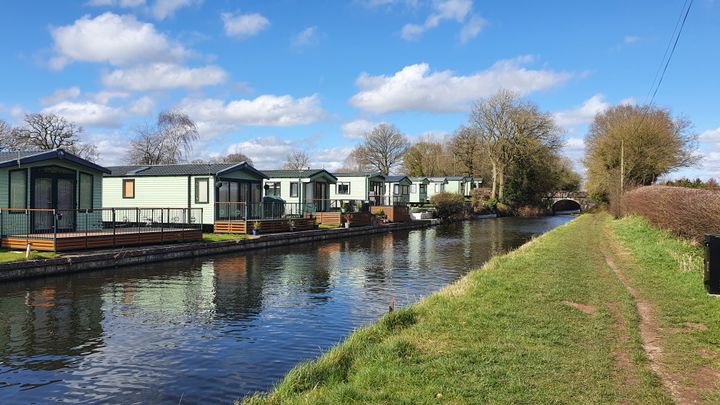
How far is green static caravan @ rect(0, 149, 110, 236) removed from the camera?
18.8 meters

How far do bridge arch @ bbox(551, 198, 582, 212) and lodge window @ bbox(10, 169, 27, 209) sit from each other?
211 ft

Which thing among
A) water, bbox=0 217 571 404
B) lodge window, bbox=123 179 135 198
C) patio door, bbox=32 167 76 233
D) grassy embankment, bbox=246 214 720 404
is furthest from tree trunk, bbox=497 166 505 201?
grassy embankment, bbox=246 214 720 404

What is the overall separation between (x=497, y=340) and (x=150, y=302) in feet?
27.0

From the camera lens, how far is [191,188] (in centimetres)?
2781

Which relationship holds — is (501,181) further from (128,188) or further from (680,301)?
(680,301)

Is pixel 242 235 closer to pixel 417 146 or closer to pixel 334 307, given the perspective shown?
pixel 334 307

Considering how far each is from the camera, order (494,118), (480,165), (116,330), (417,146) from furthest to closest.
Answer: (417,146), (480,165), (494,118), (116,330)

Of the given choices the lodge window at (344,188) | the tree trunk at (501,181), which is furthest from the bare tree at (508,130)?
the lodge window at (344,188)

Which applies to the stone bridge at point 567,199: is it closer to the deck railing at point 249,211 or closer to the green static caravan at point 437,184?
the green static caravan at point 437,184

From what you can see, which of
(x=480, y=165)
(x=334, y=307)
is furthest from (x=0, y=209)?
(x=480, y=165)

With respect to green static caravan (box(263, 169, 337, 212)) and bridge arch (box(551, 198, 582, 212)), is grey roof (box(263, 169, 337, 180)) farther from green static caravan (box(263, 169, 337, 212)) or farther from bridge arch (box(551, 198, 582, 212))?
bridge arch (box(551, 198, 582, 212))

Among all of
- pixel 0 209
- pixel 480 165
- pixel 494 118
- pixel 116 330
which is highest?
pixel 494 118

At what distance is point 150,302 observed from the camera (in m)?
12.0

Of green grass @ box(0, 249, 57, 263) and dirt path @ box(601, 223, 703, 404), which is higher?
green grass @ box(0, 249, 57, 263)
